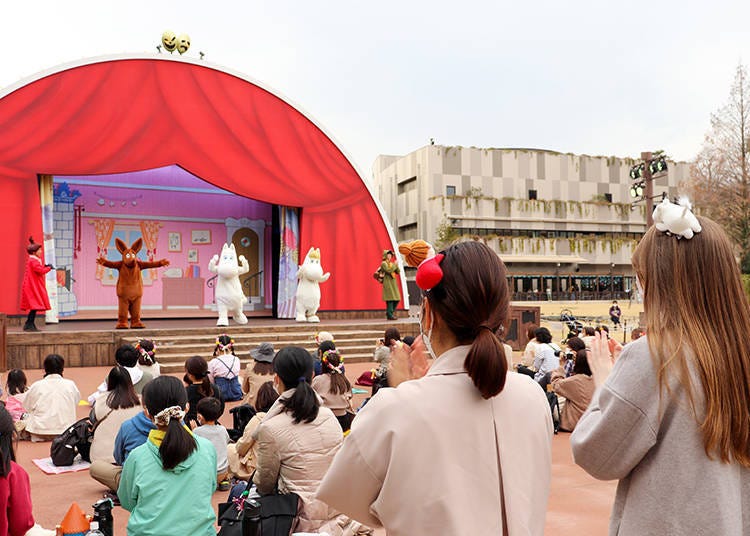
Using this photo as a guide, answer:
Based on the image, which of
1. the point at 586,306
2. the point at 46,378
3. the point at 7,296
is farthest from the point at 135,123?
the point at 586,306

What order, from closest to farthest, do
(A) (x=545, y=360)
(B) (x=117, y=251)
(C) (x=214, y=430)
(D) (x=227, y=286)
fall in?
1. (C) (x=214, y=430)
2. (A) (x=545, y=360)
3. (D) (x=227, y=286)
4. (B) (x=117, y=251)

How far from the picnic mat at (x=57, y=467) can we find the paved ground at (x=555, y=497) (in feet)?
0.16

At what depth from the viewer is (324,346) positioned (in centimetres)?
594

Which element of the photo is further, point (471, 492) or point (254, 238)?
point (254, 238)

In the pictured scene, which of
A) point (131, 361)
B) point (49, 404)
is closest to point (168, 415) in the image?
point (131, 361)

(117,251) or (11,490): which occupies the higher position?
(117,251)

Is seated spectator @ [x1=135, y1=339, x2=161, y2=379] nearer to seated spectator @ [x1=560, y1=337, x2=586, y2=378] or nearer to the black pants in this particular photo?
seated spectator @ [x1=560, y1=337, x2=586, y2=378]

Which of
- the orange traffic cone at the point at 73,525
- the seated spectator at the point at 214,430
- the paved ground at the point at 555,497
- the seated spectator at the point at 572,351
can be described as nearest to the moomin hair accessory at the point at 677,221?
the orange traffic cone at the point at 73,525

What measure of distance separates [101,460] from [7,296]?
926cm

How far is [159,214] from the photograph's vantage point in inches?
622

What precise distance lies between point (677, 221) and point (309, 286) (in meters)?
12.0

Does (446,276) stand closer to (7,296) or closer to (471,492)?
(471,492)

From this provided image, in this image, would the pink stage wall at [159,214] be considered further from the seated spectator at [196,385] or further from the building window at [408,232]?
the building window at [408,232]

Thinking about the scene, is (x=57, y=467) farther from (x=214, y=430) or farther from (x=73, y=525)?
(x=73, y=525)
